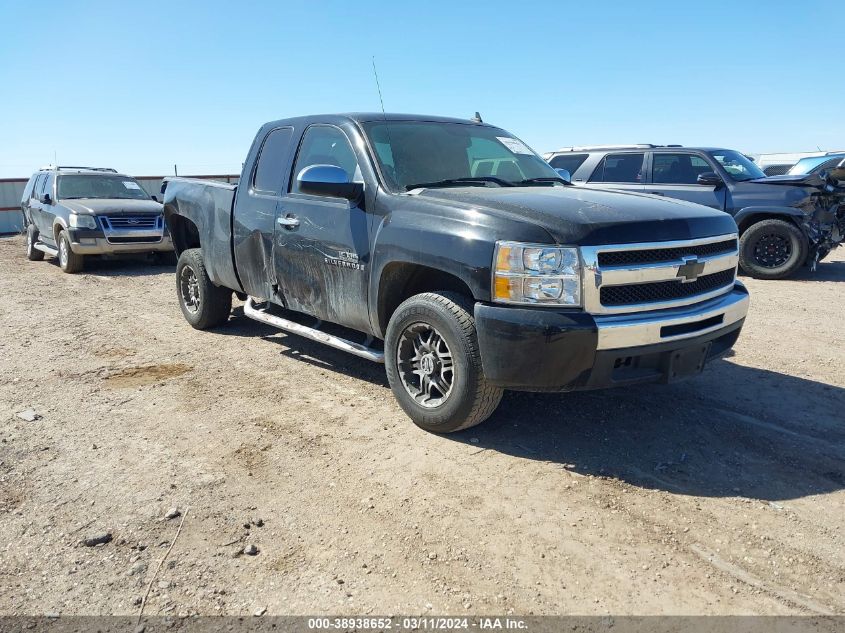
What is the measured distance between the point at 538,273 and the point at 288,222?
7.49 feet

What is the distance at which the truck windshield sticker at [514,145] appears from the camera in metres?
5.11

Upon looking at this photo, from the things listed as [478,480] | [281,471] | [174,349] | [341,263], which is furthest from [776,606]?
[174,349]

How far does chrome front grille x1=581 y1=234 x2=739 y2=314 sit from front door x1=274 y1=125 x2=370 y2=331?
1.55 m

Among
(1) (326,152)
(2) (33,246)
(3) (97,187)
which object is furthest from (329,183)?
(2) (33,246)

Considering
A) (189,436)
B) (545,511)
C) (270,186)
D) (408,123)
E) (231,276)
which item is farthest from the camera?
(231,276)

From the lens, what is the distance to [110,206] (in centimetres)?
1121

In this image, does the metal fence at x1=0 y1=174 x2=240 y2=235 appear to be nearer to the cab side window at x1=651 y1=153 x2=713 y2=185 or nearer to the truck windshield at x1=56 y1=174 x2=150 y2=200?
the truck windshield at x1=56 y1=174 x2=150 y2=200

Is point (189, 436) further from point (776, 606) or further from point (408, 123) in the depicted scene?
point (776, 606)

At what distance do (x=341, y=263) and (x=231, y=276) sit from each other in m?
1.72

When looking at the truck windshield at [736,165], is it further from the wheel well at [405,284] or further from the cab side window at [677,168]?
the wheel well at [405,284]

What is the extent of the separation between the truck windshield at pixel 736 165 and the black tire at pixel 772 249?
861 mm

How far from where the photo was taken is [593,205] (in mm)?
3633

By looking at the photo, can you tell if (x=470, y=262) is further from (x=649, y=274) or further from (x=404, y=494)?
(x=404, y=494)

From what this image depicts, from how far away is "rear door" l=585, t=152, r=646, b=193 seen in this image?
10.4 metres
